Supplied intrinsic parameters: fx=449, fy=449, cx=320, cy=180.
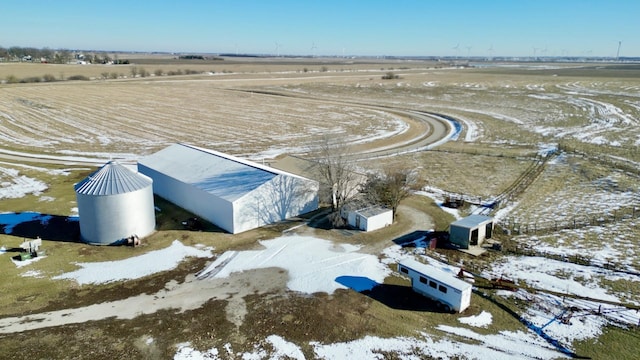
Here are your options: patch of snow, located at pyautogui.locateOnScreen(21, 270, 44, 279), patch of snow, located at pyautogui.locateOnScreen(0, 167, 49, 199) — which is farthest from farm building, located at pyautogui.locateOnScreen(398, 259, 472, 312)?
patch of snow, located at pyautogui.locateOnScreen(0, 167, 49, 199)

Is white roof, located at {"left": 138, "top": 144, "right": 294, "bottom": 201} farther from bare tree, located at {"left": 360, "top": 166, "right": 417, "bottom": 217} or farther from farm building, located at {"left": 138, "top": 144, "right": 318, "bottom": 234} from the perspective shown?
bare tree, located at {"left": 360, "top": 166, "right": 417, "bottom": 217}

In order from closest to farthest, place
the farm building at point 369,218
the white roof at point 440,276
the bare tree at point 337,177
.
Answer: the white roof at point 440,276 → the farm building at point 369,218 → the bare tree at point 337,177

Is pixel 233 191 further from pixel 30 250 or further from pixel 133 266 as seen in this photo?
pixel 30 250

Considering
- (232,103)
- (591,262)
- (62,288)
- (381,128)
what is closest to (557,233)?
(591,262)

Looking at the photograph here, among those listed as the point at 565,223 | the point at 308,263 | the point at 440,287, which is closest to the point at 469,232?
the point at 440,287

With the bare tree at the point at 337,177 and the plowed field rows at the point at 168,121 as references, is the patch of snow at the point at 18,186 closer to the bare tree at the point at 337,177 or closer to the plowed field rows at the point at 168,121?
the plowed field rows at the point at 168,121

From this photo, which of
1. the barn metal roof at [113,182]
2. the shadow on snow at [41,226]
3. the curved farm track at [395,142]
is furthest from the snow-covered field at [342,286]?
the curved farm track at [395,142]
